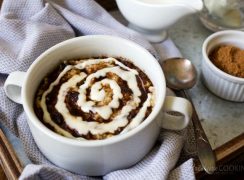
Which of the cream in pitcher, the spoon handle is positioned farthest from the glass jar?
the spoon handle

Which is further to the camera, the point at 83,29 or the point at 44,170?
the point at 83,29

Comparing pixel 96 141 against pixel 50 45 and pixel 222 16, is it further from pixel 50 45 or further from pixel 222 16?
pixel 222 16

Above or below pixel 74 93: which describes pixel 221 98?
below

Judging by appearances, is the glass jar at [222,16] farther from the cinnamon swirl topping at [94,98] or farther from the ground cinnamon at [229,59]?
the cinnamon swirl topping at [94,98]

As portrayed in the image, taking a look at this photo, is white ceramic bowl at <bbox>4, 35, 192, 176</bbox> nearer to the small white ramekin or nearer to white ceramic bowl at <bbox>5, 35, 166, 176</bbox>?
white ceramic bowl at <bbox>5, 35, 166, 176</bbox>

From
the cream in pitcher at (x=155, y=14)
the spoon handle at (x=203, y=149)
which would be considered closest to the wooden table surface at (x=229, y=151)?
the spoon handle at (x=203, y=149)

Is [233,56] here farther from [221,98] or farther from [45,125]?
[45,125]

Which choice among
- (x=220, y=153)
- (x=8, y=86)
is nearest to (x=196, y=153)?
(x=220, y=153)
